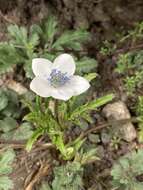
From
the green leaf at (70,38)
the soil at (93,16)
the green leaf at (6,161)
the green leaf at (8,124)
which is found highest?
the soil at (93,16)

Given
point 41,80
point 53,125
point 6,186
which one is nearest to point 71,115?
point 53,125

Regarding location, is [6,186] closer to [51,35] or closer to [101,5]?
[51,35]

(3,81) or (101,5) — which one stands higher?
A: (101,5)

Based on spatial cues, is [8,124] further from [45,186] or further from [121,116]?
[121,116]

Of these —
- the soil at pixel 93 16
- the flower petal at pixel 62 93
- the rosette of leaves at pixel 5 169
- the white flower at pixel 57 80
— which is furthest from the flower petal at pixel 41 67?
the soil at pixel 93 16

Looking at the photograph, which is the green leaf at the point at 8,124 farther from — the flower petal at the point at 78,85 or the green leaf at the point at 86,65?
the flower petal at the point at 78,85

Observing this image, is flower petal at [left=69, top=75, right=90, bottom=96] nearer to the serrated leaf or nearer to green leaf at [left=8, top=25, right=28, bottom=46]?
the serrated leaf
